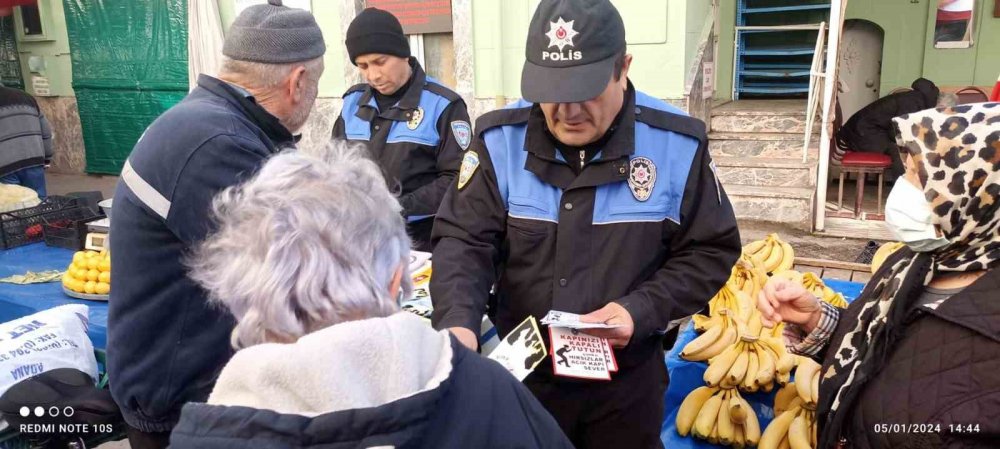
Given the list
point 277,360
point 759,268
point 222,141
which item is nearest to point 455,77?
point 759,268

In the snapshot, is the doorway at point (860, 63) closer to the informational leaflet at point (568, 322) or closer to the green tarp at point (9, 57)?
the informational leaflet at point (568, 322)

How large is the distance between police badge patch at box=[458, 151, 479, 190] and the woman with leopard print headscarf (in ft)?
4.07

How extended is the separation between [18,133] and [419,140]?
3.49m

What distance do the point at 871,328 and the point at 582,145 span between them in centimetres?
97

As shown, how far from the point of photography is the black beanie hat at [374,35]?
3.68m

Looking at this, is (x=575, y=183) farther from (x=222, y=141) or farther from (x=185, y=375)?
(x=185, y=375)

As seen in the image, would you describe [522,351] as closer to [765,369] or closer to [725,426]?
[725,426]

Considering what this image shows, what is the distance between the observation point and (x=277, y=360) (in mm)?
985

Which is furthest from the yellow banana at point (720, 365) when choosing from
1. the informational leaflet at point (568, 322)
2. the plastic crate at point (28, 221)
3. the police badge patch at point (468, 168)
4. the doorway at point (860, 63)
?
the doorway at point (860, 63)

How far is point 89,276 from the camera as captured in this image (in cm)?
364

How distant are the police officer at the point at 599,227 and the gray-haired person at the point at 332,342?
3.03ft

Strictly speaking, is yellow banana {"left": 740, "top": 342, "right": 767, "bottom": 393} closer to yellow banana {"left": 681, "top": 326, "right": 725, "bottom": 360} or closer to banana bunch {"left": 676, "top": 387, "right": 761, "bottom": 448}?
banana bunch {"left": 676, "top": 387, "right": 761, "bottom": 448}

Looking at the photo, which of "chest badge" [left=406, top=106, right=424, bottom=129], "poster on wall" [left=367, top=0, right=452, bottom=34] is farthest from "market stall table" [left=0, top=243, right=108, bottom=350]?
"poster on wall" [left=367, top=0, right=452, bottom=34]

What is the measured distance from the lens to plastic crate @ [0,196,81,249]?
4.53 meters
